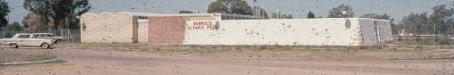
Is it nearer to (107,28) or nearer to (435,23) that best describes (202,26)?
(107,28)

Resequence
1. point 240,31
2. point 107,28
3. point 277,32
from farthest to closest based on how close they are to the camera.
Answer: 1. point 107,28
2. point 240,31
3. point 277,32

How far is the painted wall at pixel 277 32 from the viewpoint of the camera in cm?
4975

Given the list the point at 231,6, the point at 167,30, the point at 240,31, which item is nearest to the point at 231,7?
the point at 231,6

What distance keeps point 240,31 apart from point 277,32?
3.29 meters

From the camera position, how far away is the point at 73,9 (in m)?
82.7

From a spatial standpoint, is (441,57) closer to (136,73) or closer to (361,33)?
(136,73)

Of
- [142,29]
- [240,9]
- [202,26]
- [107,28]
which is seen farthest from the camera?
[240,9]

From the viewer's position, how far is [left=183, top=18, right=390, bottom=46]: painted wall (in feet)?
163

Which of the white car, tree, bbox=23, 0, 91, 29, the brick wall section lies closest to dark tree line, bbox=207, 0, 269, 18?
tree, bbox=23, 0, 91, 29

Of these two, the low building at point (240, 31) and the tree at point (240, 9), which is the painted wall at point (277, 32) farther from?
the tree at point (240, 9)

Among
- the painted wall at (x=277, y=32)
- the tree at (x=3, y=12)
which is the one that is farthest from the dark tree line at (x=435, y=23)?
the tree at (x=3, y=12)

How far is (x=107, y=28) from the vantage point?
7019cm

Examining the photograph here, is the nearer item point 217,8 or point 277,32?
point 277,32

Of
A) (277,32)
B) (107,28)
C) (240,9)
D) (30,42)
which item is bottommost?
(30,42)
